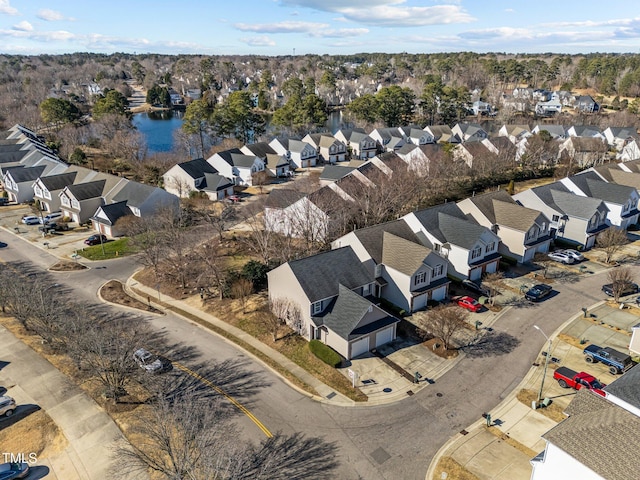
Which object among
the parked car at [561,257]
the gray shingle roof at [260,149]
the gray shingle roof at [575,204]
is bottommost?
the parked car at [561,257]

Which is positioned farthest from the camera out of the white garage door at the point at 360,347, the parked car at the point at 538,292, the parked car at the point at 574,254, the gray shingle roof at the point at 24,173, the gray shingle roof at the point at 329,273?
the gray shingle roof at the point at 24,173

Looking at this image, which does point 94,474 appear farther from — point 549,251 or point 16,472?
point 549,251

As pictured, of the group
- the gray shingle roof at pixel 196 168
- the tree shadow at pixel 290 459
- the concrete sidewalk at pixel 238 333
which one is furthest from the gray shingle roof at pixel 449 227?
the gray shingle roof at pixel 196 168

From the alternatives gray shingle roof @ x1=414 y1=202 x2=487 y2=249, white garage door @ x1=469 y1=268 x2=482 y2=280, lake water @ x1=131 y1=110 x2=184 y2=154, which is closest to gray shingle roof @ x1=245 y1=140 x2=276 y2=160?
lake water @ x1=131 y1=110 x2=184 y2=154

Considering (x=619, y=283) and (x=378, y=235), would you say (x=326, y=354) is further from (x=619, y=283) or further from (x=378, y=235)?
(x=619, y=283)

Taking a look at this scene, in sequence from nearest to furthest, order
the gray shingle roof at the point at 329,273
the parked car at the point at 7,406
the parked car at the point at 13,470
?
1. the parked car at the point at 13,470
2. the parked car at the point at 7,406
3. the gray shingle roof at the point at 329,273

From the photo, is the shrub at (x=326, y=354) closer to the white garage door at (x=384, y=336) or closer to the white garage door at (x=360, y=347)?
the white garage door at (x=360, y=347)

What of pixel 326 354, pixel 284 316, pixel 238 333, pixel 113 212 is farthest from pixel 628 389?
pixel 113 212
